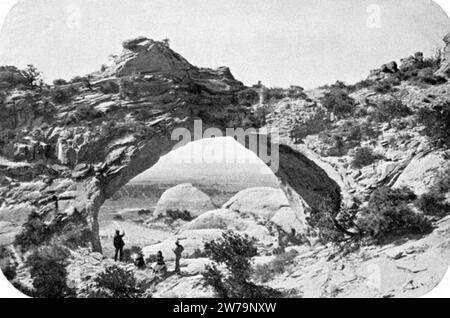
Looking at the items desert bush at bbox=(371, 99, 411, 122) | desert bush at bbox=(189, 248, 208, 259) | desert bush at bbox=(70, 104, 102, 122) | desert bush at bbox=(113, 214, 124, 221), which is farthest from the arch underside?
desert bush at bbox=(113, 214, 124, 221)

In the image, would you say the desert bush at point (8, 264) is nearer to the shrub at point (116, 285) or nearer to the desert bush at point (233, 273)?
the shrub at point (116, 285)

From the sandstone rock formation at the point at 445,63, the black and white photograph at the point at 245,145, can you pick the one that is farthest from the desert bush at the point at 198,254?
the sandstone rock formation at the point at 445,63

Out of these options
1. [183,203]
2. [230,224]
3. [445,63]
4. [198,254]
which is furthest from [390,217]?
[183,203]

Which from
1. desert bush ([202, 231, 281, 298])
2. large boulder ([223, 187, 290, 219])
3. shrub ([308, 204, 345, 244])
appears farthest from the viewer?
large boulder ([223, 187, 290, 219])

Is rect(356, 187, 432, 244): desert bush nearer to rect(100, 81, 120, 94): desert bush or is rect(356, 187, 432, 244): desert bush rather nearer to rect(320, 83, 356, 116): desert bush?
rect(320, 83, 356, 116): desert bush
